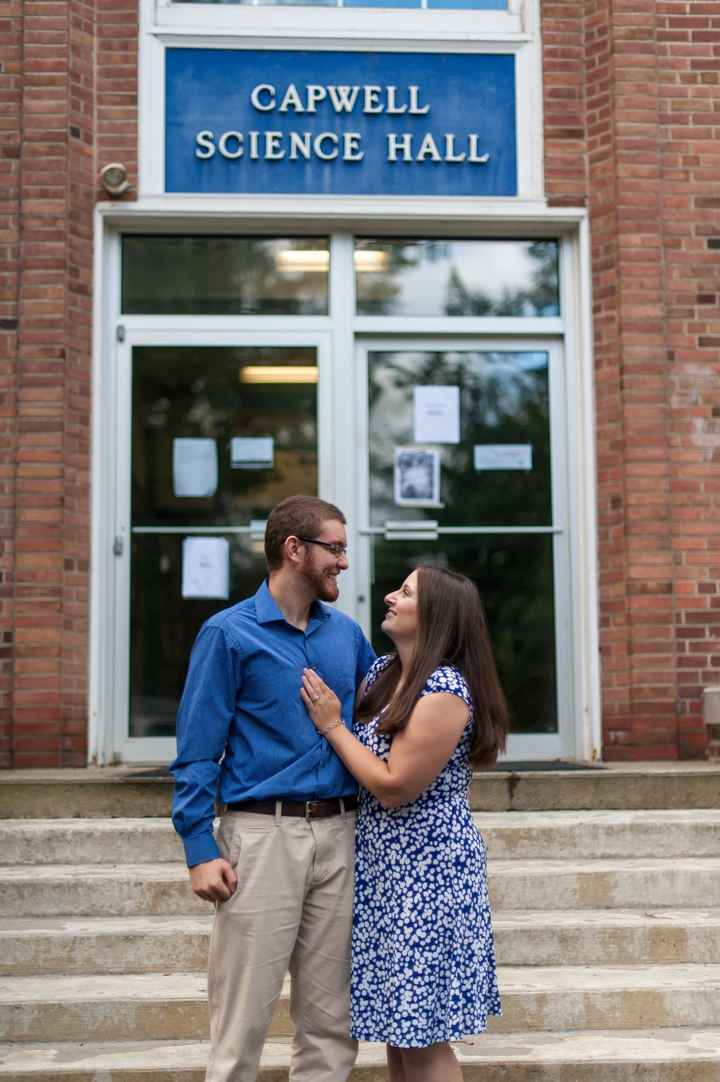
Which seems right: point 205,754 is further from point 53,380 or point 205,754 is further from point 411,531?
point 411,531

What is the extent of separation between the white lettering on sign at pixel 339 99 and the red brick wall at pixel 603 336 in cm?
75

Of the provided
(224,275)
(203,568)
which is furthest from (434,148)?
(203,568)

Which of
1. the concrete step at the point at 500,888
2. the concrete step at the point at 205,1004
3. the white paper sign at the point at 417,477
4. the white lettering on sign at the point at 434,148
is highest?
the white lettering on sign at the point at 434,148

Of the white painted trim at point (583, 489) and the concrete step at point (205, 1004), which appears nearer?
the concrete step at point (205, 1004)

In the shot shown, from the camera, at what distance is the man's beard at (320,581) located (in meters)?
3.40

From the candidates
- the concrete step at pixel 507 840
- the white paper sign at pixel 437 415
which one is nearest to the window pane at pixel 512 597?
the white paper sign at pixel 437 415

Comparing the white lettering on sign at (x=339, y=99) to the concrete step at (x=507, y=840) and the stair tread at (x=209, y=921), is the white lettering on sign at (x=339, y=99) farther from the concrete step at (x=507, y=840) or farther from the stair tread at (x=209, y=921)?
the stair tread at (x=209, y=921)

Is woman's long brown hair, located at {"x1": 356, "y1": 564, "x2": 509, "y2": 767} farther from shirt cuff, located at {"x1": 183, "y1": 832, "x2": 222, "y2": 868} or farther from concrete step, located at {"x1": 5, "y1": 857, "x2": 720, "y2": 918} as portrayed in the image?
concrete step, located at {"x1": 5, "y1": 857, "x2": 720, "y2": 918}

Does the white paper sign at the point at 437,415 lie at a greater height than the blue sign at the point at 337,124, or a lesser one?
lesser

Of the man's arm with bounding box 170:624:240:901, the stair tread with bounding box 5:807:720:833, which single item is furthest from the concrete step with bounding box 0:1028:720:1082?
the stair tread with bounding box 5:807:720:833

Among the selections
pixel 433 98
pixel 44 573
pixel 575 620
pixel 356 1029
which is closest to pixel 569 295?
pixel 433 98

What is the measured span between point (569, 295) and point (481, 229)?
654 mm

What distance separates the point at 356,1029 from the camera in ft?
10.7

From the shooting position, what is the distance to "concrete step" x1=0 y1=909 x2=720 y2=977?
186 inches
